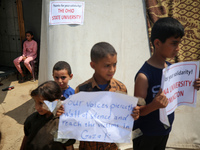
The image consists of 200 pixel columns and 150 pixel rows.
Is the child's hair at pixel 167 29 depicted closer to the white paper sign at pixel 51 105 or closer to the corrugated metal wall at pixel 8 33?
the white paper sign at pixel 51 105

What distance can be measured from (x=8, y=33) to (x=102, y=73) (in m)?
5.72

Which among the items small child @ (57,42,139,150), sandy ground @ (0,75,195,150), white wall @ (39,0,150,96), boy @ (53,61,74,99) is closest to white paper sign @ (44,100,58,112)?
small child @ (57,42,139,150)

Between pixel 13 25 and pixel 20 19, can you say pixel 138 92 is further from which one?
pixel 13 25

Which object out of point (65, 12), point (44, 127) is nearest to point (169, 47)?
point (44, 127)

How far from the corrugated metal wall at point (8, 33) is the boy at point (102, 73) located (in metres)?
5.28

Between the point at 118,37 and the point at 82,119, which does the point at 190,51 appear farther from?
the point at 82,119

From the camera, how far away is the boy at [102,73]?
4.17ft

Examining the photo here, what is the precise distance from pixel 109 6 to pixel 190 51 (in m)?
1.19

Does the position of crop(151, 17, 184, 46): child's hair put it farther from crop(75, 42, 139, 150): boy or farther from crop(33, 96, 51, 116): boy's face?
crop(33, 96, 51, 116): boy's face

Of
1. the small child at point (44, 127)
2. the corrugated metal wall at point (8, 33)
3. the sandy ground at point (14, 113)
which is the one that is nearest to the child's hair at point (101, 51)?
the small child at point (44, 127)

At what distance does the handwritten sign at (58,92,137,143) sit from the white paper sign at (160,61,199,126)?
27 cm

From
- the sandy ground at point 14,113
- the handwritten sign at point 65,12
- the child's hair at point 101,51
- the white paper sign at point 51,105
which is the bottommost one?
the sandy ground at point 14,113

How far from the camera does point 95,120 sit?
119 cm

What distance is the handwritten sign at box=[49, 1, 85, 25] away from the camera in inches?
87.4
